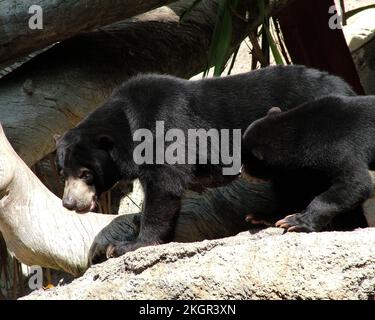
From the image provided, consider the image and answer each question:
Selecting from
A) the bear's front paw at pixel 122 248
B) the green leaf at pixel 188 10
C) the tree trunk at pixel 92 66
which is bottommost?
the bear's front paw at pixel 122 248

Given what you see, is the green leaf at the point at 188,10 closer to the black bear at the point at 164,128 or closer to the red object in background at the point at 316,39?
the red object in background at the point at 316,39

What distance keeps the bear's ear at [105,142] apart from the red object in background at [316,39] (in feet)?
8.72

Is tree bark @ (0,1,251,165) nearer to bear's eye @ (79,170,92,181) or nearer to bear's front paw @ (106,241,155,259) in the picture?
bear's eye @ (79,170,92,181)

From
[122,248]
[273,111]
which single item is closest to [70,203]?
[122,248]

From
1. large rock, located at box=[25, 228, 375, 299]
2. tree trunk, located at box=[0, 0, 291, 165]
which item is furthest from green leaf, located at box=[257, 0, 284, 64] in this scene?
large rock, located at box=[25, 228, 375, 299]

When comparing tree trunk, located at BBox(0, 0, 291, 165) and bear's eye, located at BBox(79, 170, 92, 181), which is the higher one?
tree trunk, located at BBox(0, 0, 291, 165)

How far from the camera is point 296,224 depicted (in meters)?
5.20

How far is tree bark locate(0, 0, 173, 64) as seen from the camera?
262 inches

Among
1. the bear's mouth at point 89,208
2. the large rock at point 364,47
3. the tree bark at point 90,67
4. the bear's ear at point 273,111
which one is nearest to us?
the bear's ear at point 273,111

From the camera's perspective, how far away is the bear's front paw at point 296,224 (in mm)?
5172

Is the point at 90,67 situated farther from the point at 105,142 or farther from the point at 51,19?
the point at 105,142

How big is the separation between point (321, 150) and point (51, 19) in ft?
7.68

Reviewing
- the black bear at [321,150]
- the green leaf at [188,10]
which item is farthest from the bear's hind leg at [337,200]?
the green leaf at [188,10]

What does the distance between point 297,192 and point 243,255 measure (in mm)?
1518
